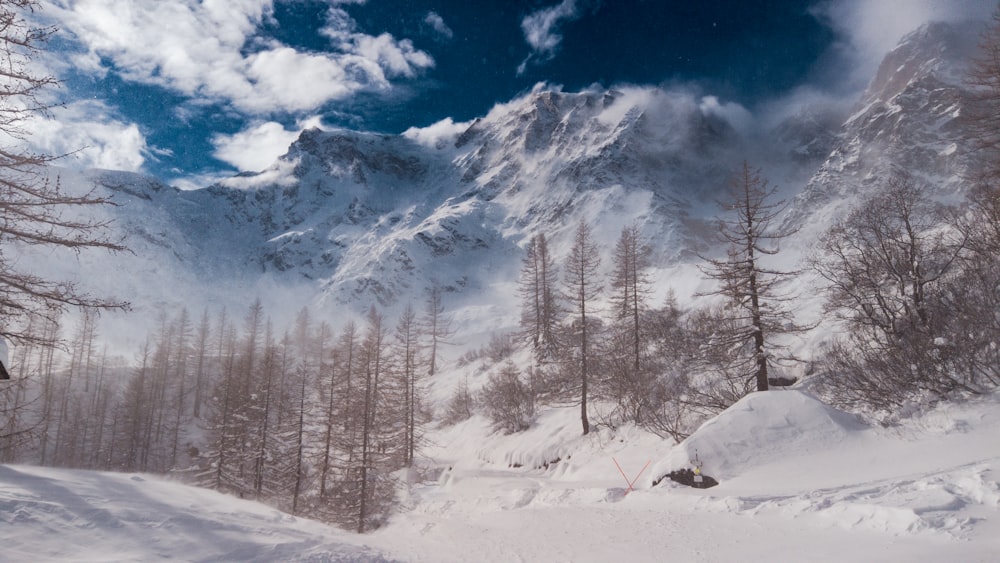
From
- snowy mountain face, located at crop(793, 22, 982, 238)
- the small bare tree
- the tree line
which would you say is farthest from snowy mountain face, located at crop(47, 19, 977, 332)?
the small bare tree

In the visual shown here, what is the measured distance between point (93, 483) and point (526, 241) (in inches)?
4897

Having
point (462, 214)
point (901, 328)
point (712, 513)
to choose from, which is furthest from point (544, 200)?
point (712, 513)

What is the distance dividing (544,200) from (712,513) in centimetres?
14447

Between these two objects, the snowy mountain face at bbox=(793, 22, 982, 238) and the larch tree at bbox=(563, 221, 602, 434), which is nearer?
the larch tree at bbox=(563, 221, 602, 434)

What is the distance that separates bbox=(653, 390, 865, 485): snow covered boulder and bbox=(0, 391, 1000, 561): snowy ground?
0.04 metres

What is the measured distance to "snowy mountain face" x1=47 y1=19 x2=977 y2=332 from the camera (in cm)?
11338

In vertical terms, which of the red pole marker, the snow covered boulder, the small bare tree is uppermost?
the small bare tree

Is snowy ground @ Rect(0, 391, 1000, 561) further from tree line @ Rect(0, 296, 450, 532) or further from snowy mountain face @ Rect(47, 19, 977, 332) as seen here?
snowy mountain face @ Rect(47, 19, 977, 332)

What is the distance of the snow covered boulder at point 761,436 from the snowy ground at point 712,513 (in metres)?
0.04

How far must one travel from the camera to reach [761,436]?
13031 mm

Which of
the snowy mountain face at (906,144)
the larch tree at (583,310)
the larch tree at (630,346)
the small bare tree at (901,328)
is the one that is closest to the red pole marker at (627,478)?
the larch tree at (630,346)

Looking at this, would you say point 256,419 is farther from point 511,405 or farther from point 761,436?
point 761,436

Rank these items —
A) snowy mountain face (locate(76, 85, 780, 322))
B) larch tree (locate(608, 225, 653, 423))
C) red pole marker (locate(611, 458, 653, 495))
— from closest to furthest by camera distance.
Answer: red pole marker (locate(611, 458, 653, 495))
larch tree (locate(608, 225, 653, 423))
snowy mountain face (locate(76, 85, 780, 322))

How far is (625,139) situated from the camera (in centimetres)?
16838
